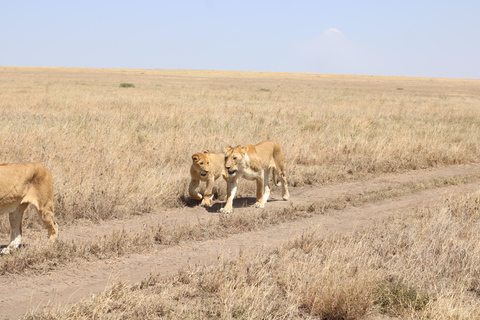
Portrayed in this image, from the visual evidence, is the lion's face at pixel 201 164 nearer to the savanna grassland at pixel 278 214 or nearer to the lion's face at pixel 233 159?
the lion's face at pixel 233 159

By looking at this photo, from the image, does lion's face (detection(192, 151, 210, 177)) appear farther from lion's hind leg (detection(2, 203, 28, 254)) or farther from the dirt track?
lion's hind leg (detection(2, 203, 28, 254))

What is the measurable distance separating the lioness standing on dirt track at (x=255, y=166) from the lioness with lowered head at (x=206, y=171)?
0.34 m

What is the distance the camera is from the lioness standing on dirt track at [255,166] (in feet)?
23.9

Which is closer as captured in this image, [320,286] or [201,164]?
[320,286]

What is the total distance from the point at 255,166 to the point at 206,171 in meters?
0.83

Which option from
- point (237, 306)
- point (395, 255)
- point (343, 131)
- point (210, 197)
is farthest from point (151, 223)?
point (343, 131)

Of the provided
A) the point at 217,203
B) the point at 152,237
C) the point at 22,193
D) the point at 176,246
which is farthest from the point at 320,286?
the point at 217,203

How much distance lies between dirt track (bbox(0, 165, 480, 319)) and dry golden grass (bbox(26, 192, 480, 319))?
36 centimetres

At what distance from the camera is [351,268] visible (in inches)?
186

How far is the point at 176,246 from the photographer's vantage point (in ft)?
18.7

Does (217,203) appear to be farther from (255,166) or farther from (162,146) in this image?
(162,146)

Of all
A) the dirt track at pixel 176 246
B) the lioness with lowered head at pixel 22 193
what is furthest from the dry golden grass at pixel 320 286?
the lioness with lowered head at pixel 22 193

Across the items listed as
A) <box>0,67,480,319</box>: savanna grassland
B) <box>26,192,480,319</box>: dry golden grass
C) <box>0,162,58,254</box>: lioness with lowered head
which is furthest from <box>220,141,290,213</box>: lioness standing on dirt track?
<box>0,162,58,254</box>: lioness with lowered head

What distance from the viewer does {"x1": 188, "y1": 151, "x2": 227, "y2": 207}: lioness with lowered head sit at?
748cm
